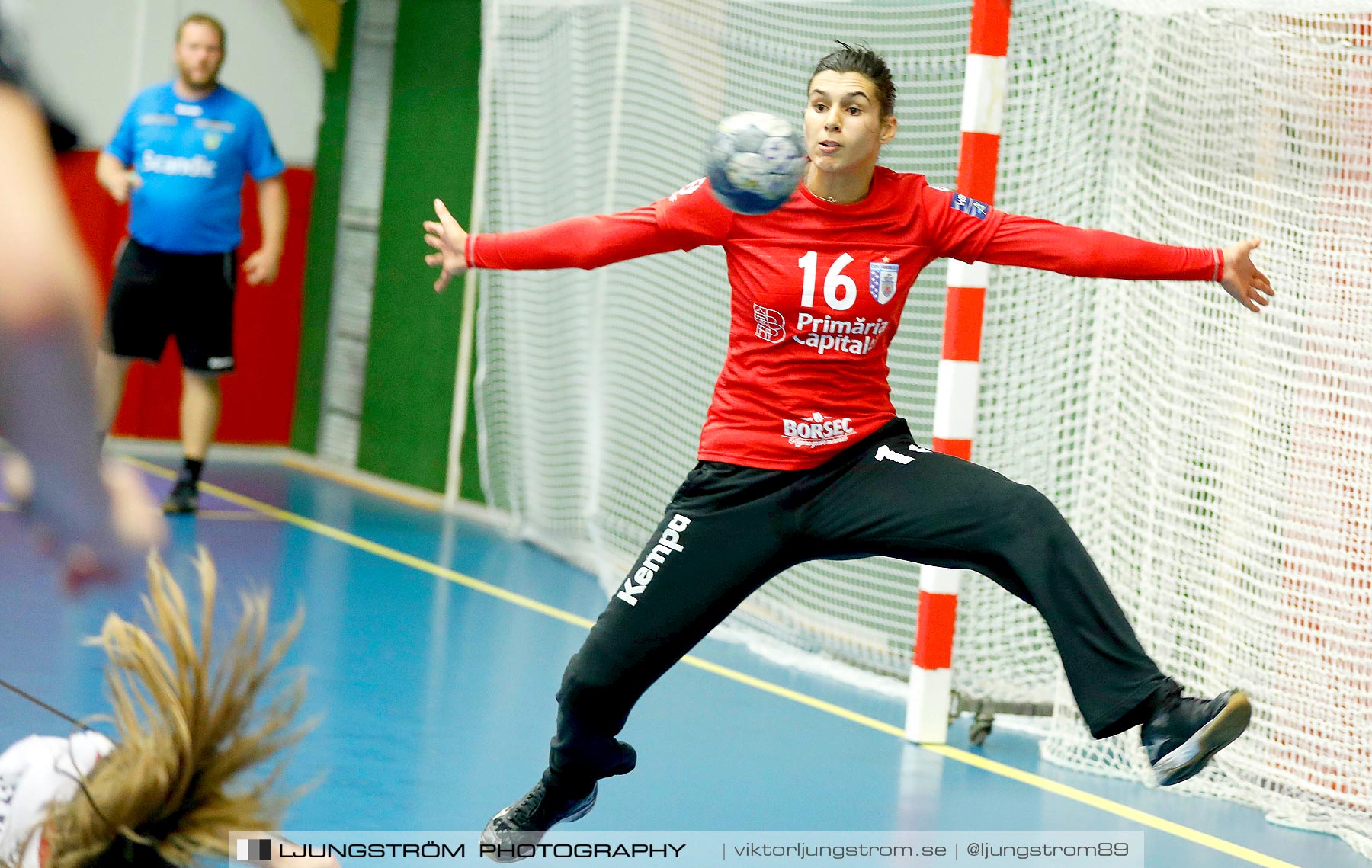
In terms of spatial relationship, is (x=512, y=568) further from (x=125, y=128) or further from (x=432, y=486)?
(x=125, y=128)

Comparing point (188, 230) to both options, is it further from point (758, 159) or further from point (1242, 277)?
point (1242, 277)

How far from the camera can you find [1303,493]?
463cm

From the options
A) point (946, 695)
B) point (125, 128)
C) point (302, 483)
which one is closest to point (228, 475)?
point (302, 483)

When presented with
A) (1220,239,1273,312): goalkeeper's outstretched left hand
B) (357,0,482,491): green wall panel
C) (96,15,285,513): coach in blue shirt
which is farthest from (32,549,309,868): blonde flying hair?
(357,0,482,491): green wall panel

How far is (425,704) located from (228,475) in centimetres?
528

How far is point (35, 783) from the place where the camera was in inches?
75.2

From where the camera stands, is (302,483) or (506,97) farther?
(302,483)

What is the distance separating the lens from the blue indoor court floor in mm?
4219

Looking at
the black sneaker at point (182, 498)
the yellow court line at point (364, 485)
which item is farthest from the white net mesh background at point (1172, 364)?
the yellow court line at point (364, 485)

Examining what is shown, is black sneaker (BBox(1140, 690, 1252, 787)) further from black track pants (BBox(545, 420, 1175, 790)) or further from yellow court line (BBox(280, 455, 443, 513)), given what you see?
yellow court line (BBox(280, 455, 443, 513))

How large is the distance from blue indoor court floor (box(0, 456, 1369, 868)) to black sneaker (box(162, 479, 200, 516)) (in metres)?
0.76

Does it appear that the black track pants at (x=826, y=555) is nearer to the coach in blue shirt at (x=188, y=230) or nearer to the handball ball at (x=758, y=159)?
the handball ball at (x=758, y=159)

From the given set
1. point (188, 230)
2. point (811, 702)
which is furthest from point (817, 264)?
point (188, 230)

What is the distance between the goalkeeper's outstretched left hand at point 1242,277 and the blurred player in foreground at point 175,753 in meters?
2.47
